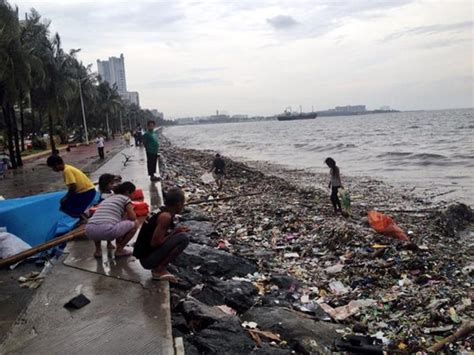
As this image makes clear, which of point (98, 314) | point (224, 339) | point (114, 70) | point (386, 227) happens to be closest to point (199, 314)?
point (224, 339)

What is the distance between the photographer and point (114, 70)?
159 m

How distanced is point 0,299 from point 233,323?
9.25 ft

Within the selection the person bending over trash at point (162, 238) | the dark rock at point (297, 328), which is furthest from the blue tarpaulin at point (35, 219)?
the dark rock at point (297, 328)

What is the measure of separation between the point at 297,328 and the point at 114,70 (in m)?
166

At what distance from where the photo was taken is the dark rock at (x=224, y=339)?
365cm

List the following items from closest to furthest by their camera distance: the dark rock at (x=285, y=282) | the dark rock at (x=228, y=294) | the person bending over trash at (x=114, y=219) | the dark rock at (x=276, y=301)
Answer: the dark rock at (x=228, y=294) < the dark rock at (x=276, y=301) < the person bending over trash at (x=114, y=219) < the dark rock at (x=285, y=282)

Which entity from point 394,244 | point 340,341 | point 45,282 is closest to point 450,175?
point 394,244

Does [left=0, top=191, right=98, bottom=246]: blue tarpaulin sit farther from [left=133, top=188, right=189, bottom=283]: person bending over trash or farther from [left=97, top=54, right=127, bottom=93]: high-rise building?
[left=97, top=54, right=127, bottom=93]: high-rise building

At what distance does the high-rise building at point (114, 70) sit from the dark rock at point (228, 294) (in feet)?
519

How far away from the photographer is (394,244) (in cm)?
710

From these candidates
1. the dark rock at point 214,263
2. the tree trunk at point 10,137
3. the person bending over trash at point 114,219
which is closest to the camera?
the person bending over trash at point 114,219

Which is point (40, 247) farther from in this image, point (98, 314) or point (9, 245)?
point (98, 314)

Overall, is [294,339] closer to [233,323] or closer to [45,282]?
[233,323]

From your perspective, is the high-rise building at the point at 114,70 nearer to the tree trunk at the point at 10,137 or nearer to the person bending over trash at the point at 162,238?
the tree trunk at the point at 10,137
